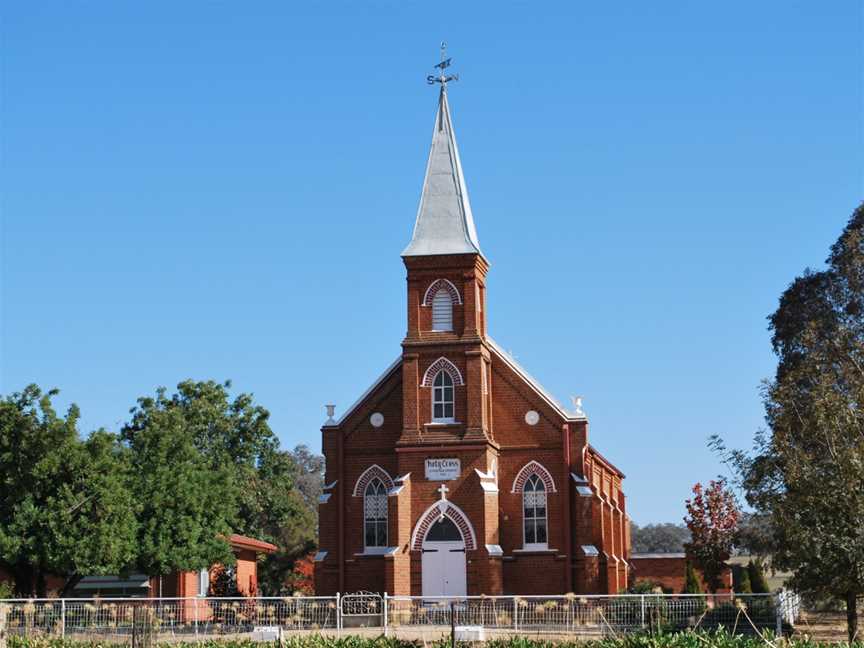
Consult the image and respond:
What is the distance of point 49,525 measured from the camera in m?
37.3

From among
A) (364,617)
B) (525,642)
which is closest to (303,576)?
(364,617)

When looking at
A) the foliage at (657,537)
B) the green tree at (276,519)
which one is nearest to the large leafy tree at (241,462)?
the green tree at (276,519)

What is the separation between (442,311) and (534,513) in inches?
310

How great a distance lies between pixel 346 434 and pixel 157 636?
64.9 feet

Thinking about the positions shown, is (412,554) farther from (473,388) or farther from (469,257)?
(469,257)

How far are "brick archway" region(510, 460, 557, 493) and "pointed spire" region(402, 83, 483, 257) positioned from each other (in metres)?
7.88

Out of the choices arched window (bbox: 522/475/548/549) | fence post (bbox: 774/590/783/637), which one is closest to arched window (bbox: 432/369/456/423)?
arched window (bbox: 522/475/548/549)

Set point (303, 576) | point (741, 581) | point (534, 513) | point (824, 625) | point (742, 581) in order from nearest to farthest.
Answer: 1. point (824, 625)
2. point (534, 513)
3. point (742, 581)
4. point (741, 581)
5. point (303, 576)

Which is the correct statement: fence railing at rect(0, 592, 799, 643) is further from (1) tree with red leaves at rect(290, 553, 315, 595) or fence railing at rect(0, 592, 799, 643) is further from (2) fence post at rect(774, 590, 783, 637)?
(1) tree with red leaves at rect(290, 553, 315, 595)

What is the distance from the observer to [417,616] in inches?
1257

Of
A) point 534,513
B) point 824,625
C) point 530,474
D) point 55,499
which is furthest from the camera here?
point 530,474

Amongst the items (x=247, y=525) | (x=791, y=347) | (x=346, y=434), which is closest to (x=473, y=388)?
(x=346, y=434)

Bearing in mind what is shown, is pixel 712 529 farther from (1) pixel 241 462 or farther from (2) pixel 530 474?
(1) pixel 241 462

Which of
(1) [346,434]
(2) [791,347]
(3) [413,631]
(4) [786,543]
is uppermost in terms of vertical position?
(2) [791,347]
